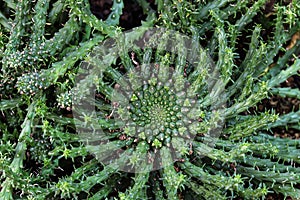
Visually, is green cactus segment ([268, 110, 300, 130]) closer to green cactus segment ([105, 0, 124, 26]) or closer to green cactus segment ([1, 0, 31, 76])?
green cactus segment ([105, 0, 124, 26])

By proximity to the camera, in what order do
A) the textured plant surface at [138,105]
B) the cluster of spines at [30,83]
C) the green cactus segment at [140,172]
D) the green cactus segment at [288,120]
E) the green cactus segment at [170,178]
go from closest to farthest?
the green cactus segment at [170,178] → the green cactus segment at [140,172] → the textured plant surface at [138,105] → the cluster of spines at [30,83] → the green cactus segment at [288,120]

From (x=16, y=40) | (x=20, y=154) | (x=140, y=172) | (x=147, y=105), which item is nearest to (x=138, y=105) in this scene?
(x=147, y=105)

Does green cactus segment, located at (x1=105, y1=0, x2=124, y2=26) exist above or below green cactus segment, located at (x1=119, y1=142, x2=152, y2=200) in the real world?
above

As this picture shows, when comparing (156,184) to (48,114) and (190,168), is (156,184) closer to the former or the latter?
(190,168)

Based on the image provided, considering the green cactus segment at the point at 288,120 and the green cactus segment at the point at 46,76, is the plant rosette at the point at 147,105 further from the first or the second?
the green cactus segment at the point at 288,120

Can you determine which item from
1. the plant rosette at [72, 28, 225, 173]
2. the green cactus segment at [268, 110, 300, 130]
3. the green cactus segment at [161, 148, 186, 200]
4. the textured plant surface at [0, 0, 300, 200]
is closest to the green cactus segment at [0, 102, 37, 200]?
the textured plant surface at [0, 0, 300, 200]

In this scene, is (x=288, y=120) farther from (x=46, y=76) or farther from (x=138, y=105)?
(x=46, y=76)

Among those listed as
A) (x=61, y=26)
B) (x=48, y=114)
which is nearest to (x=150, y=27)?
(x=61, y=26)

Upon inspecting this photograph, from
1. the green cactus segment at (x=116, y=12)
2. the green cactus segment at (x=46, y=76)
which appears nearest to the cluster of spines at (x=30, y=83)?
the green cactus segment at (x=46, y=76)
